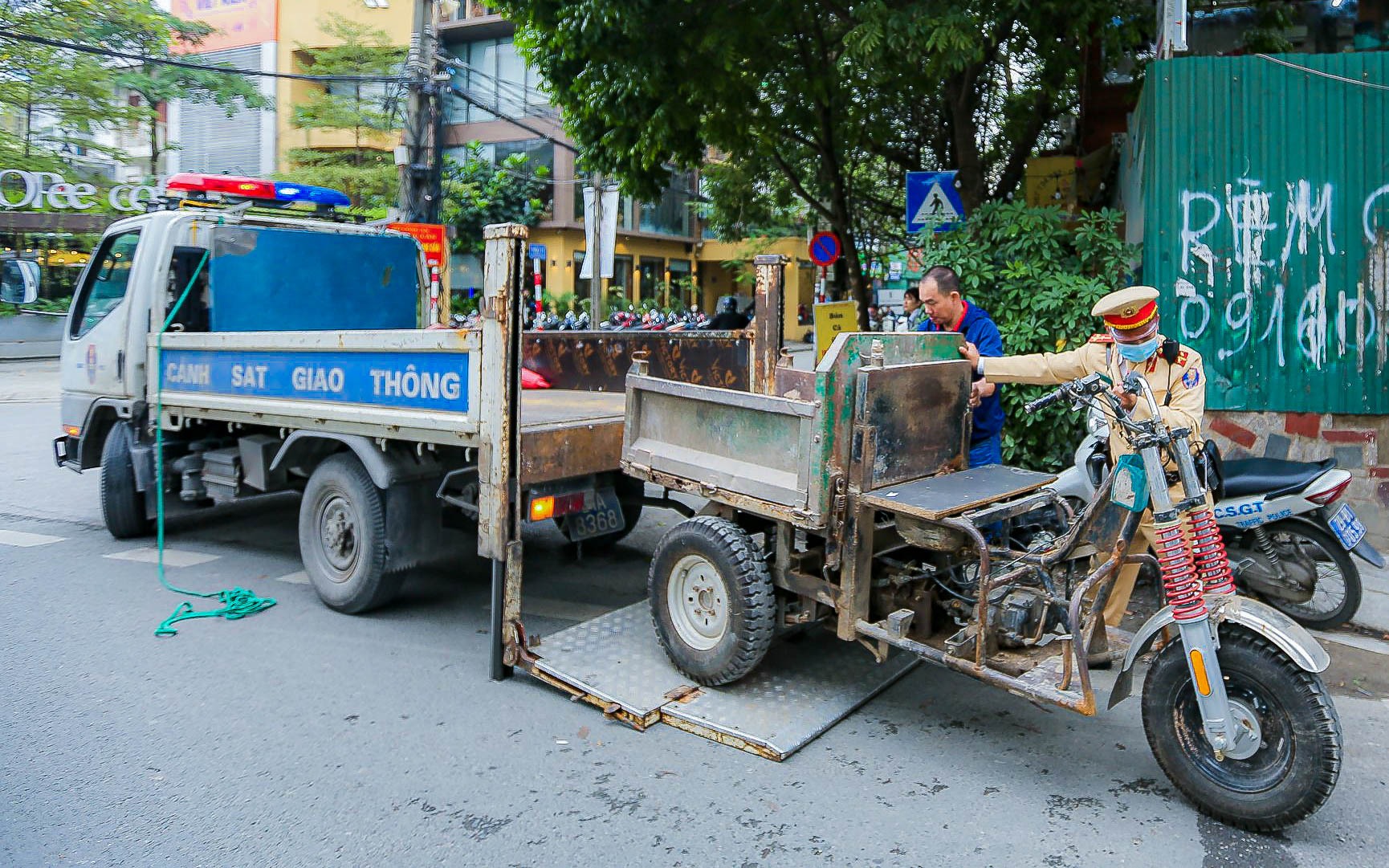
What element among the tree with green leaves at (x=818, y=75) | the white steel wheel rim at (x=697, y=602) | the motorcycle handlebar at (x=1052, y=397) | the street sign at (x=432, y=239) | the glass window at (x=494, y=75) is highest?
the glass window at (x=494, y=75)

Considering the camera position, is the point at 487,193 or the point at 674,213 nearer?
the point at 487,193

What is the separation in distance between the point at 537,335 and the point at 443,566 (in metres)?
1.69

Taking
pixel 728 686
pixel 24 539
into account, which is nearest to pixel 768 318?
pixel 728 686

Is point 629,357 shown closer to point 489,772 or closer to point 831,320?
point 489,772

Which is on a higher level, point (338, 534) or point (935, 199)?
point (935, 199)

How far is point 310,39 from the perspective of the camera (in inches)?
1156

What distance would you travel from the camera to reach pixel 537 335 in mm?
7031

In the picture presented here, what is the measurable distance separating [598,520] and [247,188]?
13.2ft

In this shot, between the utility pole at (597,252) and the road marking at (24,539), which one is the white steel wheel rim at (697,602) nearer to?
the road marking at (24,539)

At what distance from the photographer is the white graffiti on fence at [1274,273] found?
6754 millimetres

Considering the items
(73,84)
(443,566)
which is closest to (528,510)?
(443,566)

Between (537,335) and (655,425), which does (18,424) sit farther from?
(655,425)

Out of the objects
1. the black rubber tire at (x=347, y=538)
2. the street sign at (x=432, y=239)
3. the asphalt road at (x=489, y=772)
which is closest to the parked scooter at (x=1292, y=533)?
the asphalt road at (x=489, y=772)

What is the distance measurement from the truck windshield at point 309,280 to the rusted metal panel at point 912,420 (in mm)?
4632
